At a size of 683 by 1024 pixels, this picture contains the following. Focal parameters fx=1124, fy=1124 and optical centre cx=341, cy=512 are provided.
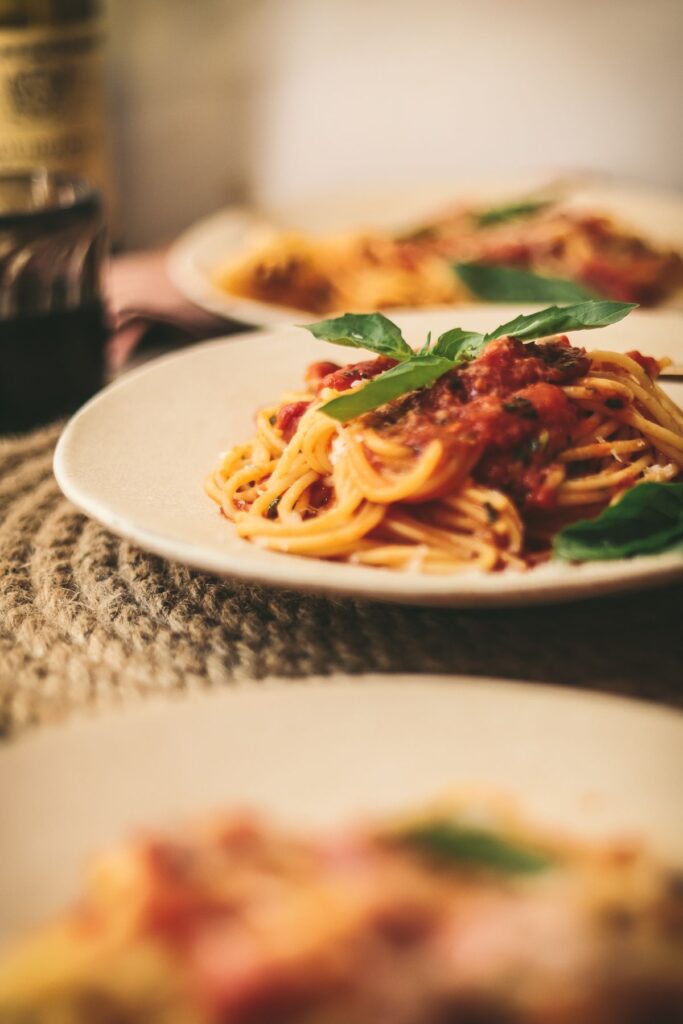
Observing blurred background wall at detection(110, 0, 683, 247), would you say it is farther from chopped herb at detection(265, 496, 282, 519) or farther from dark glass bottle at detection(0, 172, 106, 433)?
chopped herb at detection(265, 496, 282, 519)

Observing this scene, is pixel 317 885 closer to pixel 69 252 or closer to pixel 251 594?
pixel 251 594

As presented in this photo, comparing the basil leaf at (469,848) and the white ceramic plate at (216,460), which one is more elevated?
the basil leaf at (469,848)

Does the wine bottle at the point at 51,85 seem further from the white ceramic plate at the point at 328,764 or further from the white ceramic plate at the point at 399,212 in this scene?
the white ceramic plate at the point at 328,764

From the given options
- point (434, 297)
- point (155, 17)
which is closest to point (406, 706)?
point (434, 297)

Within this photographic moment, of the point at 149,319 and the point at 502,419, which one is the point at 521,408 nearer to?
the point at 502,419

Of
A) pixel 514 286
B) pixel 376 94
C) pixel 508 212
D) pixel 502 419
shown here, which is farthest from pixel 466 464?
pixel 376 94

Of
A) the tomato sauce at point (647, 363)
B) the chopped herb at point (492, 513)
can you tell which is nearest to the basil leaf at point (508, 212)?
the tomato sauce at point (647, 363)

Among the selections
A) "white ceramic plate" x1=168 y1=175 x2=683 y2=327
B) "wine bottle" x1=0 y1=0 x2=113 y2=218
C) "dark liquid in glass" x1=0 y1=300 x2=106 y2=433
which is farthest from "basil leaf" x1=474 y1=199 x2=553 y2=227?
"dark liquid in glass" x1=0 y1=300 x2=106 y2=433
